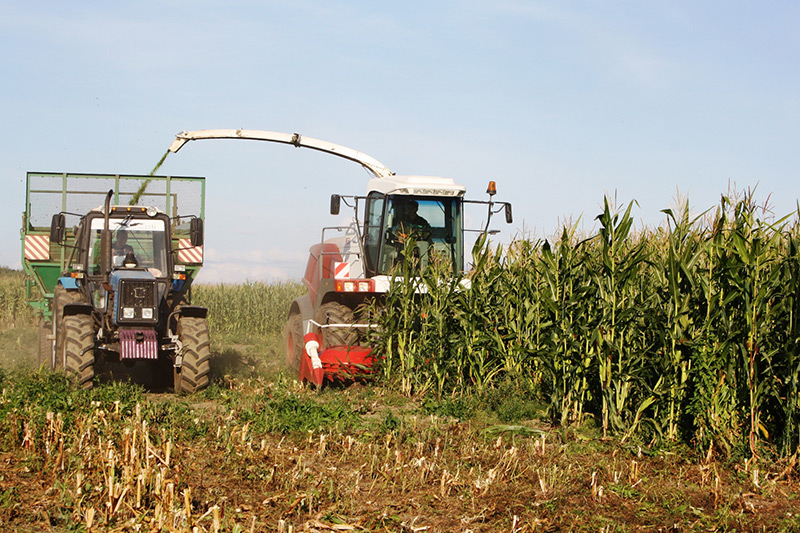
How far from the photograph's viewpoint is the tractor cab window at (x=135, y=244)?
1055 cm

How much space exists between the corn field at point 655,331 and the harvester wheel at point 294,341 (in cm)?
316

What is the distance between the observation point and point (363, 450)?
255 inches

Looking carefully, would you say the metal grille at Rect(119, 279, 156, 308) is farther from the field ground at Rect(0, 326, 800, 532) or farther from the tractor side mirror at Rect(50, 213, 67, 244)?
the field ground at Rect(0, 326, 800, 532)

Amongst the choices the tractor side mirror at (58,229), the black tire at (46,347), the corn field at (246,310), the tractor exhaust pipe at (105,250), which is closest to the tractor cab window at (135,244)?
the tractor exhaust pipe at (105,250)

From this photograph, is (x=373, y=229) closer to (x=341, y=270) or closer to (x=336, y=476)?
(x=341, y=270)

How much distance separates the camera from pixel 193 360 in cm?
995

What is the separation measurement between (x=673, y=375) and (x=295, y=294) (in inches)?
671

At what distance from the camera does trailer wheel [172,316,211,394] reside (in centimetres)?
993

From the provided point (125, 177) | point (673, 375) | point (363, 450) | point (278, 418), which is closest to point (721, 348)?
point (673, 375)

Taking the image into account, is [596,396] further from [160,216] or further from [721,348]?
[160,216]

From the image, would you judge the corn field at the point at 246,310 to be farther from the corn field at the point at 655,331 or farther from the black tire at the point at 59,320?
the corn field at the point at 655,331

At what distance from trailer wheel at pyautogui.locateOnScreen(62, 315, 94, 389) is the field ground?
0.91 meters

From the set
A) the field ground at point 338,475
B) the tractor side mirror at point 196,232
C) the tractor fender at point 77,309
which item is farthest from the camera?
the tractor side mirror at point 196,232

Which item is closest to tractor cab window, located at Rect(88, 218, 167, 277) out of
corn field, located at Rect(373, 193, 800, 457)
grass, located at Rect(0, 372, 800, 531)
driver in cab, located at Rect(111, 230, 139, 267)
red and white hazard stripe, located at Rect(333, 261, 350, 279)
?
driver in cab, located at Rect(111, 230, 139, 267)
